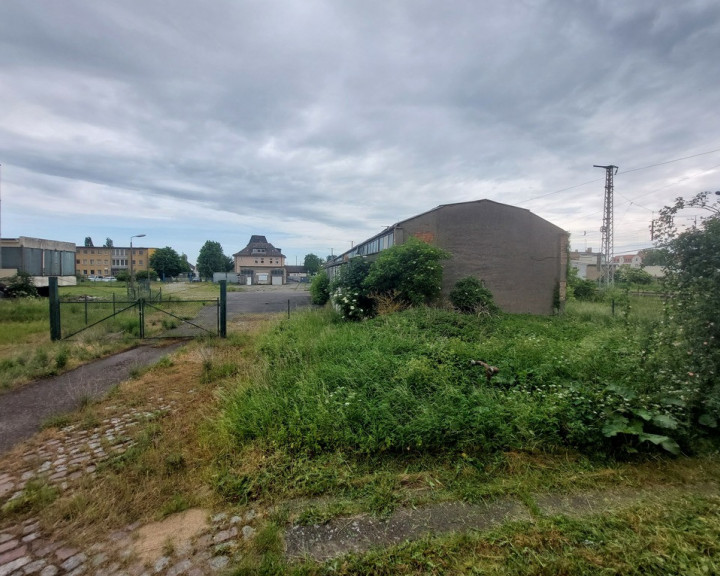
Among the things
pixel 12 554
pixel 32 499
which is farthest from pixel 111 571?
pixel 32 499

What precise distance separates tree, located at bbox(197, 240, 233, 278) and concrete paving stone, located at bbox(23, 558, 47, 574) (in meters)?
70.2

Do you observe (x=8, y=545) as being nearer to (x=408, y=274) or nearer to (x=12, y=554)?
(x=12, y=554)

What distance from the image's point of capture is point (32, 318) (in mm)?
12445

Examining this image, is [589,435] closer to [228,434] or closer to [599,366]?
[599,366]

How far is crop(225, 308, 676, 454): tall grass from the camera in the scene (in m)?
3.31

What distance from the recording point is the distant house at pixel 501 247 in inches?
541

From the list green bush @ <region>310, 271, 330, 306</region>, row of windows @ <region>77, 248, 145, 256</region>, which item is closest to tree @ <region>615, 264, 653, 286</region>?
green bush @ <region>310, 271, 330, 306</region>

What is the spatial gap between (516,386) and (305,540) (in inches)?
122

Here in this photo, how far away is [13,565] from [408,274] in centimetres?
991

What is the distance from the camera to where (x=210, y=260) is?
66438 millimetres

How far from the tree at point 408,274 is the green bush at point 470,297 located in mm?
1755

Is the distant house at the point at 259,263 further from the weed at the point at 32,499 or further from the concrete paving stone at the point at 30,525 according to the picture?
the concrete paving stone at the point at 30,525

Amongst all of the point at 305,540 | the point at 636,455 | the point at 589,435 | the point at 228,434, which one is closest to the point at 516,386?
the point at 589,435

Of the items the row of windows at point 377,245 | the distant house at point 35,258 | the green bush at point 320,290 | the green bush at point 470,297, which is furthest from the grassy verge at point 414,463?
the distant house at point 35,258
